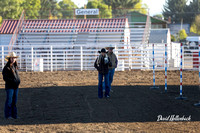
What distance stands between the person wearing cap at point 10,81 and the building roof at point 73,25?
1051 inches

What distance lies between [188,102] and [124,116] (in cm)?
315

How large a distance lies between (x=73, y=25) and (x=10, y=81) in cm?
2919

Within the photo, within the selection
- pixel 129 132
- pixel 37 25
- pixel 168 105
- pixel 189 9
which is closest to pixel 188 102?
pixel 168 105

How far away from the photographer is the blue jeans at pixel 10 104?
1059 centimetres

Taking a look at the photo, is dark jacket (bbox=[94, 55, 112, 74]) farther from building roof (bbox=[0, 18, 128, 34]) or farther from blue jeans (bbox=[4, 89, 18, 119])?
building roof (bbox=[0, 18, 128, 34])

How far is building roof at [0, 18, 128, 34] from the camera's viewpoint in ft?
124

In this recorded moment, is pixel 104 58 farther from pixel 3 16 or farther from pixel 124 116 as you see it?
pixel 3 16

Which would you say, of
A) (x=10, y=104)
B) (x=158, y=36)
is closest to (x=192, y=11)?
(x=158, y=36)

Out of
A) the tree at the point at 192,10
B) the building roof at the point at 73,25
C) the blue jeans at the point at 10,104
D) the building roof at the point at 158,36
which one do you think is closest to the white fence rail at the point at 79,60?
the building roof at the point at 73,25

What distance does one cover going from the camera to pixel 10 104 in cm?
1066

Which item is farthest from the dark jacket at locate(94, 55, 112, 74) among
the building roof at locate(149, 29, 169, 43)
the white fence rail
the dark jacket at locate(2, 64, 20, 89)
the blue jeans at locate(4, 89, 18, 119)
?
the building roof at locate(149, 29, 169, 43)

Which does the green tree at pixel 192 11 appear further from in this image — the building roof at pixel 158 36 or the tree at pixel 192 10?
the building roof at pixel 158 36

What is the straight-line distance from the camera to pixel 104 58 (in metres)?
14.2

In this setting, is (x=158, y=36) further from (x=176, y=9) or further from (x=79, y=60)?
(x=176, y=9)
